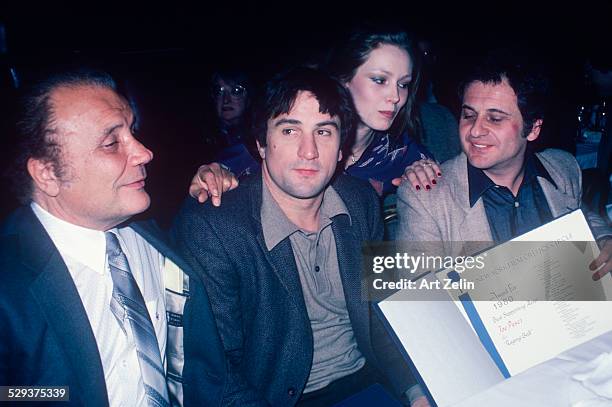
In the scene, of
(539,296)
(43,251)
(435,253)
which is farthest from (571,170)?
(43,251)

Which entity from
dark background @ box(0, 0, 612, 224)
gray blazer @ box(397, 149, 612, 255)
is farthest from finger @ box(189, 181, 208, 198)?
dark background @ box(0, 0, 612, 224)

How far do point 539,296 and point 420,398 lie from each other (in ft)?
1.95

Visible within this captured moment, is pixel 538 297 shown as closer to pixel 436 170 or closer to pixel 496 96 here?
pixel 436 170

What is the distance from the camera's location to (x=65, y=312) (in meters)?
1.28

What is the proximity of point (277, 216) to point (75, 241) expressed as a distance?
2.54 ft

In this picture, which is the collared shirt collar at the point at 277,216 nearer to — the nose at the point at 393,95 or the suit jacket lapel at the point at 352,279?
the suit jacket lapel at the point at 352,279

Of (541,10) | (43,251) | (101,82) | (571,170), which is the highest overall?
(541,10)

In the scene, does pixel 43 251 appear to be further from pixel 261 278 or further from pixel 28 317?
pixel 261 278

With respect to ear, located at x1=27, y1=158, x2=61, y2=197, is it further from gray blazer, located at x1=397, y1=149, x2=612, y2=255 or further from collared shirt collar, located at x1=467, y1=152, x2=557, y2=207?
collared shirt collar, located at x1=467, y1=152, x2=557, y2=207

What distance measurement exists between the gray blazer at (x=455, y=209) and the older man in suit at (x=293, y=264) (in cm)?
27

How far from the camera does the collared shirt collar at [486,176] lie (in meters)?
1.98

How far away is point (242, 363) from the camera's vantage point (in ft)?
5.72

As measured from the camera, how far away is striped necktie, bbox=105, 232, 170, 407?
1382 millimetres

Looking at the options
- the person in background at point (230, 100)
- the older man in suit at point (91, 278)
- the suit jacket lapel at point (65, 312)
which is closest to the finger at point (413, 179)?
the older man in suit at point (91, 278)
